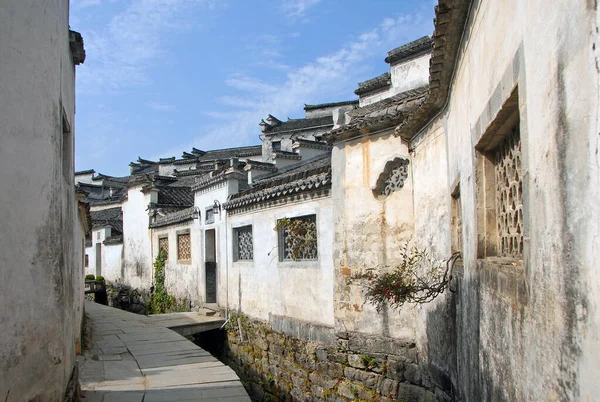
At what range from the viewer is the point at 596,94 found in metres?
1.62

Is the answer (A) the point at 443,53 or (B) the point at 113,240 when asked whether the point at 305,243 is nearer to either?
(A) the point at 443,53

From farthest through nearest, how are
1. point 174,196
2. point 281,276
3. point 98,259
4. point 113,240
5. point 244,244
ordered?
point 98,259 → point 113,240 → point 174,196 → point 244,244 → point 281,276

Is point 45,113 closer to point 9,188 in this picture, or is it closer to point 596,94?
point 9,188

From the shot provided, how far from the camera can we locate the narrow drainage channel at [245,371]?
31.6 feet

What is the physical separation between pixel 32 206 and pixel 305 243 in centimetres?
621

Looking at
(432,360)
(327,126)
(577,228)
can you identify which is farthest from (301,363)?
(327,126)

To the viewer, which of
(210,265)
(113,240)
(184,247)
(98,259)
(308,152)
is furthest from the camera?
(98,259)

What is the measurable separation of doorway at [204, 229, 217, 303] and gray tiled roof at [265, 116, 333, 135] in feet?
61.9

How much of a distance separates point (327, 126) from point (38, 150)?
28.4 metres

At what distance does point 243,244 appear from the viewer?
12141 millimetres

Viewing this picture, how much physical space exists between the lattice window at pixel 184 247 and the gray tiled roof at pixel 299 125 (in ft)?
56.9

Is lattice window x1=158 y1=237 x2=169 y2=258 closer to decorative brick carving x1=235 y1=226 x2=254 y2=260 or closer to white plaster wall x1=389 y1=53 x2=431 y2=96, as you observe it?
decorative brick carving x1=235 y1=226 x2=254 y2=260

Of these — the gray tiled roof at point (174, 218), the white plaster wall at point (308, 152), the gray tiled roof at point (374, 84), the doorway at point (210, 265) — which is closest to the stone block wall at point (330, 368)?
the doorway at point (210, 265)

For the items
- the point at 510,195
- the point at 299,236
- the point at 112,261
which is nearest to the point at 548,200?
the point at 510,195
